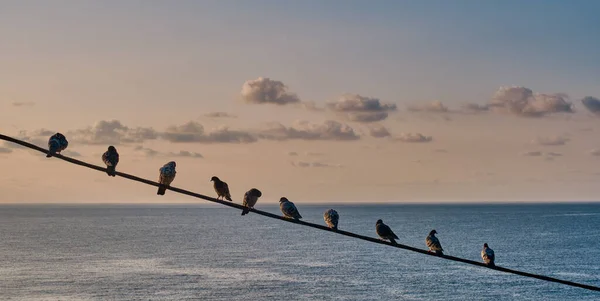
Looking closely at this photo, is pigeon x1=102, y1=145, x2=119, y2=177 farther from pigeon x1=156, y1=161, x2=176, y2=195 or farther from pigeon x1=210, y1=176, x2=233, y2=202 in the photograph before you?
pigeon x1=210, y1=176, x2=233, y2=202

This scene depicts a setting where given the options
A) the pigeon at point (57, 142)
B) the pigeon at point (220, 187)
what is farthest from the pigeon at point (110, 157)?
the pigeon at point (220, 187)

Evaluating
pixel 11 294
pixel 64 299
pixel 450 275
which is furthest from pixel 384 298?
pixel 11 294

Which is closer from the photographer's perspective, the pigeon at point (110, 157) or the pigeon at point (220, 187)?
the pigeon at point (110, 157)

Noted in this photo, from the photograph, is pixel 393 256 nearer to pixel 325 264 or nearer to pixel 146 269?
pixel 325 264

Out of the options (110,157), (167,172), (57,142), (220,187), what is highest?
(57,142)

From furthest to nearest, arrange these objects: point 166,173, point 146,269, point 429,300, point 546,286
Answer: point 146,269
point 546,286
point 429,300
point 166,173

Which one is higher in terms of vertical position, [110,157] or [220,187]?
[110,157]

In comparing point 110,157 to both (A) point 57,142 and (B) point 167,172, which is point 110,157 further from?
(B) point 167,172

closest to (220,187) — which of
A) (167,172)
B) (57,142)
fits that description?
(167,172)

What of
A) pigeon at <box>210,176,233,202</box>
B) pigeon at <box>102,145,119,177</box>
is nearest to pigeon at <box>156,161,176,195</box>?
pigeon at <box>102,145,119,177</box>

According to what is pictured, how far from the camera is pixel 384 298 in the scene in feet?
414

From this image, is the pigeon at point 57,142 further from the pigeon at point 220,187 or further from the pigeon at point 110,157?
the pigeon at point 220,187

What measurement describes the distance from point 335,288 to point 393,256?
55.1m

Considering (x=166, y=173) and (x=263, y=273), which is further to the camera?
(x=263, y=273)
